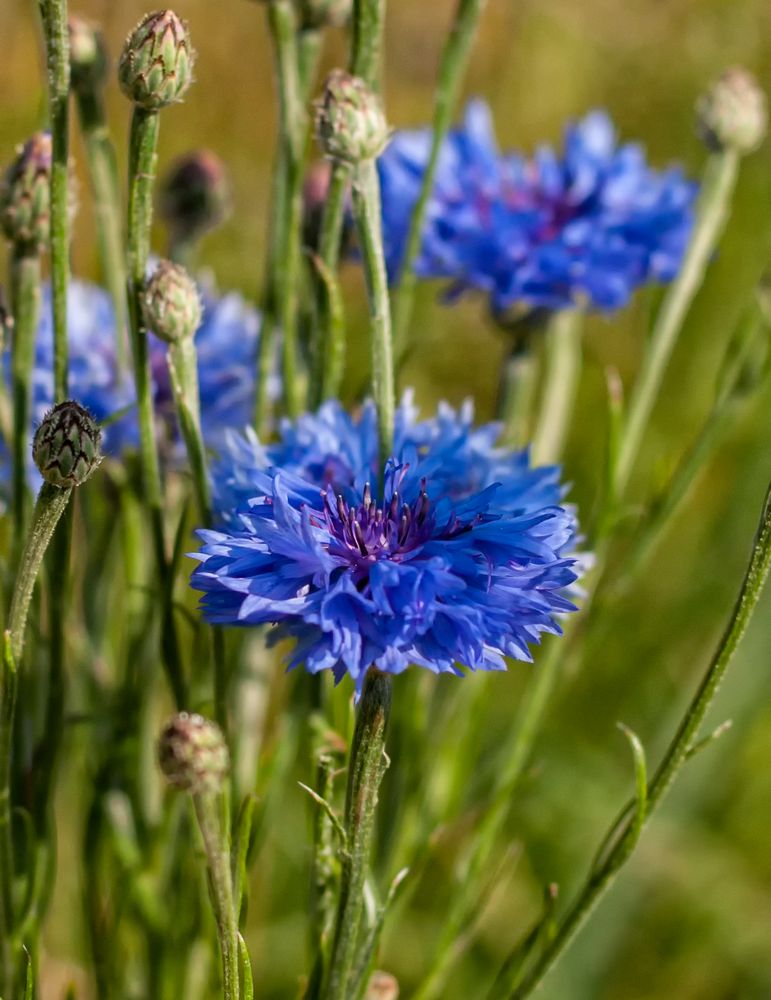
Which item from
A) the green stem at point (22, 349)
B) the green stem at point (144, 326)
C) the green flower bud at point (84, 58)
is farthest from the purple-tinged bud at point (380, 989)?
the green flower bud at point (84, 58)

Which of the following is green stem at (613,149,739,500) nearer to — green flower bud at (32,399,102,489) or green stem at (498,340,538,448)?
green stem at (498,340,538,448)

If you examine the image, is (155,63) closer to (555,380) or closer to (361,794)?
(361,794)

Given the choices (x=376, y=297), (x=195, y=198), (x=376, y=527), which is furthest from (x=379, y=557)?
(x=195, y=198)

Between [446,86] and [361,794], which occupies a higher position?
[446,86]

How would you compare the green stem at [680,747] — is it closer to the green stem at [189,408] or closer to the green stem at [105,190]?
the green stem at [189,408]

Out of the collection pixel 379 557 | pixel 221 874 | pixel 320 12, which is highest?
pixel 320 12

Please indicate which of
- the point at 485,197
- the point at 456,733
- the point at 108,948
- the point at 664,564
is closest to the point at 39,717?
the point at 108,948

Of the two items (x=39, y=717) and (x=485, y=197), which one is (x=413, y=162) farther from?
(x=39, y=717)
